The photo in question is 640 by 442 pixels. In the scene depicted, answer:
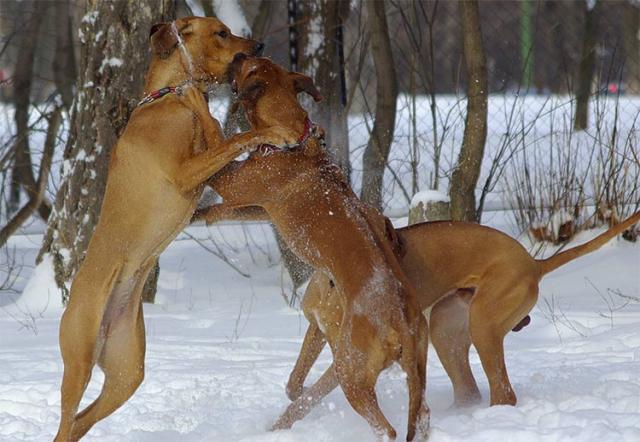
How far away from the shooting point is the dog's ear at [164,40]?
4.88 meters

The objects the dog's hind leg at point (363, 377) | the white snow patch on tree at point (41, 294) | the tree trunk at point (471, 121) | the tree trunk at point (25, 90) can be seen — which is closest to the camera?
the dog's hind leg at point (363, 377)

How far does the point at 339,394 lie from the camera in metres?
5.35

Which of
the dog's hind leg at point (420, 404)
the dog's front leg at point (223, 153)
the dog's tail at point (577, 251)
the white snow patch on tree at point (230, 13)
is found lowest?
the dog's hind leg at point (420, 404)

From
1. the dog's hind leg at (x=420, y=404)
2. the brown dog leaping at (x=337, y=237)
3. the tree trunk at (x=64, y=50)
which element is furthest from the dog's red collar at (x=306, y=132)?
the tree trunk at (x=64, y=50)

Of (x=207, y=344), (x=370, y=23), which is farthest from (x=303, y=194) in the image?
(x=370, y=23)

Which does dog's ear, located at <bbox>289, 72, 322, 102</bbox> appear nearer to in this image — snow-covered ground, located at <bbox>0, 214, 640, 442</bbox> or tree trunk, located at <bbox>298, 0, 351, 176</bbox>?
snow-covered ground, located at <bbox>0, 214, 640, 442</bbox>

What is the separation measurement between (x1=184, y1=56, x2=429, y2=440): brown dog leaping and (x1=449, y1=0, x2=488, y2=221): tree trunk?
343 centimetres

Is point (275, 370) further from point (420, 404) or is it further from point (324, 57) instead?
point (324, 57)

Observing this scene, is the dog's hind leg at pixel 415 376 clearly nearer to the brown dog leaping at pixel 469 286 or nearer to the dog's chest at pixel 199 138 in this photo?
the brown dog leaping at pixel 469 286

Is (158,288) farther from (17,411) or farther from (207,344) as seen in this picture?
(17,411)

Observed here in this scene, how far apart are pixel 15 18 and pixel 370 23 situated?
3.68 m

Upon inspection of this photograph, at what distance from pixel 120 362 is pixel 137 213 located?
2.09ft

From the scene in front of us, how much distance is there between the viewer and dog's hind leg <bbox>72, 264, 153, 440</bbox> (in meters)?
4.66

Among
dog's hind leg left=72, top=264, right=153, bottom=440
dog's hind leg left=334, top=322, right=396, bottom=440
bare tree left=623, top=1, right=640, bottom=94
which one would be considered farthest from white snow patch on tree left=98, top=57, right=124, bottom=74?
bare tree left=623, top=1, right=640, bottom=94
